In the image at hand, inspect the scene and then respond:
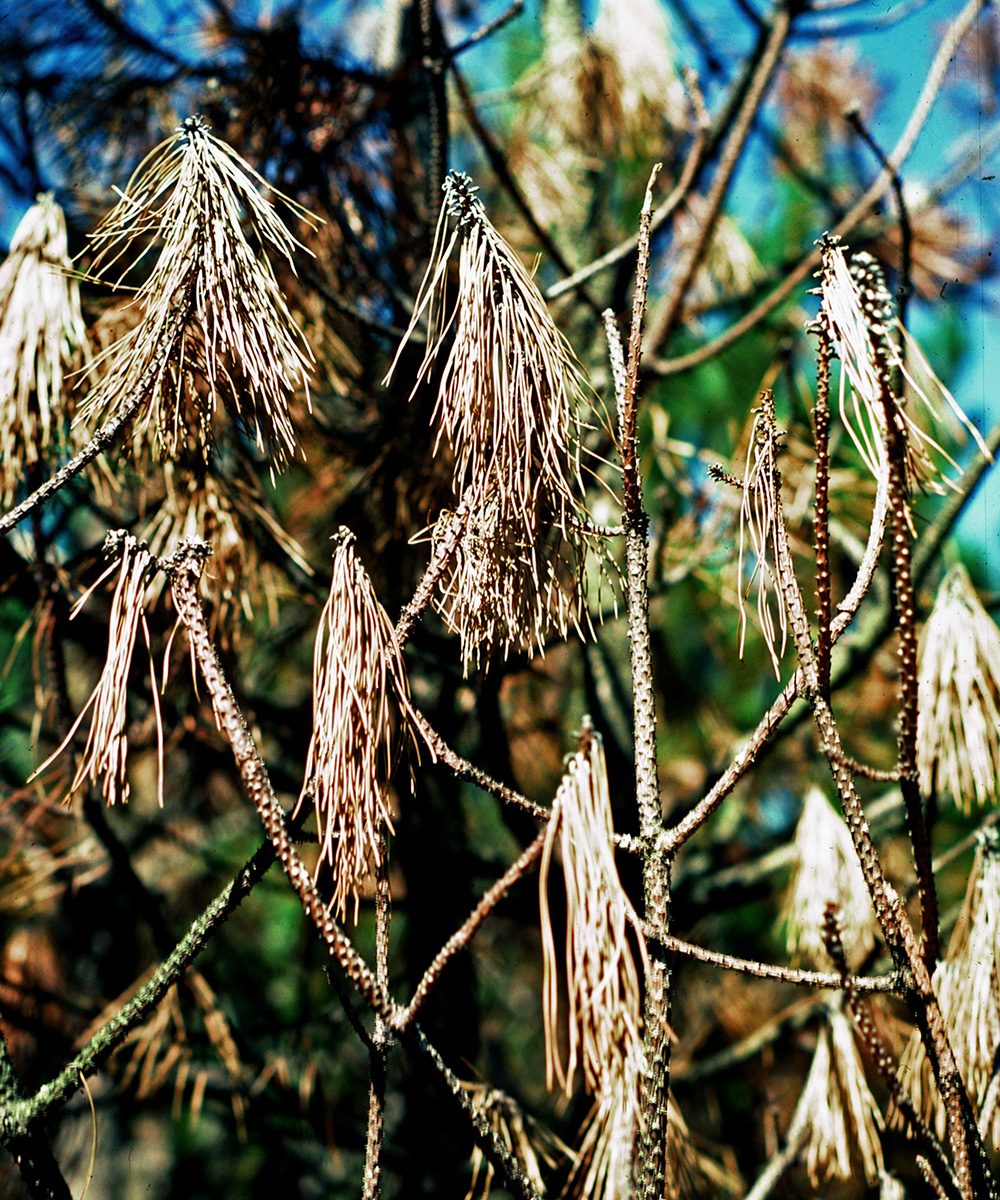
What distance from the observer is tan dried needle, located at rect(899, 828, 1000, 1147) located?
68cm

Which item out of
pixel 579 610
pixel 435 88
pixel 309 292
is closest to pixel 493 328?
pixel 579 610

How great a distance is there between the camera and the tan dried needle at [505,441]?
1.97 ft

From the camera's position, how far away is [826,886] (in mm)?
973

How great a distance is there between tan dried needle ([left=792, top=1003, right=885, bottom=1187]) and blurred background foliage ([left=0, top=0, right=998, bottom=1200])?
5 centimetres

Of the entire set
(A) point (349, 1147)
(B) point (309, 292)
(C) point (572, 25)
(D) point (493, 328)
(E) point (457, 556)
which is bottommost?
(A) point (349, 1147)

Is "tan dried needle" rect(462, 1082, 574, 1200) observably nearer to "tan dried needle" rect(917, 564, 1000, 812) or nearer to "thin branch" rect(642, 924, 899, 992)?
"thin branch" rect(642, 924, 899, 992)

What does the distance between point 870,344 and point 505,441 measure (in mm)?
226

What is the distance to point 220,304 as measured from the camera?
64 centimetres

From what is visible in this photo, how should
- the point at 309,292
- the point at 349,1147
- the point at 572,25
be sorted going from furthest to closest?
1. the point at 572,25
2. the point at 349,1147
3. the point at 309,292

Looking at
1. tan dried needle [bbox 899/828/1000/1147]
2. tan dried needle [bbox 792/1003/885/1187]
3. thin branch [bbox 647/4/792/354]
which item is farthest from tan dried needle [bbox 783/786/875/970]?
thin branch [bbox 647/4/792/354]

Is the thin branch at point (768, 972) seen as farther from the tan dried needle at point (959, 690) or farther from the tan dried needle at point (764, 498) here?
the tan dried needle at point (959, 690)

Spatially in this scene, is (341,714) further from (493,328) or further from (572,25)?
(572,25)

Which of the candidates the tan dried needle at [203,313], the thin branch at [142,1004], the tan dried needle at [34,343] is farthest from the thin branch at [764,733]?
the tan dried needle at [34,343]

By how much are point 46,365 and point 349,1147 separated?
107 centimetres
